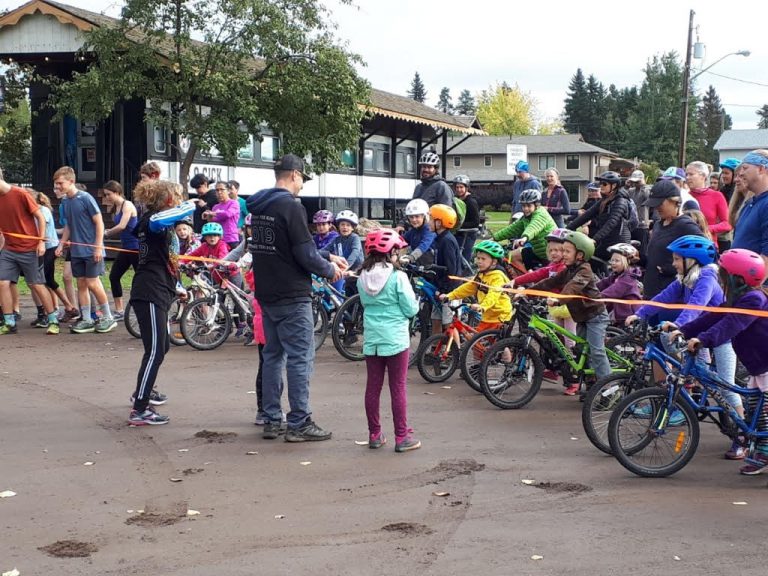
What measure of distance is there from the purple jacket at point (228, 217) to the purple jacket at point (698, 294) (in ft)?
25.3

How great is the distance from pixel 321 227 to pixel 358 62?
1198 cm

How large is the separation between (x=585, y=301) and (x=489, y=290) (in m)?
1.25

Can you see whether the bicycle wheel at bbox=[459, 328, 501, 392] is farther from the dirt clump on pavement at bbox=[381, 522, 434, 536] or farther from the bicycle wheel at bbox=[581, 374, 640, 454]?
the dirt clump on pavement at bbox=[381, 522, 434, 536]

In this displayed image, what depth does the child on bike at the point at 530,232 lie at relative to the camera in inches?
478

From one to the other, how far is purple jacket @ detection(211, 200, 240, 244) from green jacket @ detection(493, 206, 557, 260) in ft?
12.9

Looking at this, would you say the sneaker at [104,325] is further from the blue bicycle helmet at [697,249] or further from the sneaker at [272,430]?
the blue bicycle helmet at [697,249]

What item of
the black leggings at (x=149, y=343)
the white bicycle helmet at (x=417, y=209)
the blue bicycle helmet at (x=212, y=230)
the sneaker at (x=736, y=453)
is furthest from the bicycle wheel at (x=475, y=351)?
the blue bicycle helmet at (x=212, y=230)

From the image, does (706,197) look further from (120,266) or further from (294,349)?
(120,266)

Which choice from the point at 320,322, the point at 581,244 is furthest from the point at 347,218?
the point at 581,244

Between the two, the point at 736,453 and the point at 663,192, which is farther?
the point at 663,192

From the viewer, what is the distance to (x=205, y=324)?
1223cm

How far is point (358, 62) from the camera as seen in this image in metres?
23.9

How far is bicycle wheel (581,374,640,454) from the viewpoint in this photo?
7230 mm

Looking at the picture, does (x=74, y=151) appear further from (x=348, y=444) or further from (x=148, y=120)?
(x=348, y=444)
